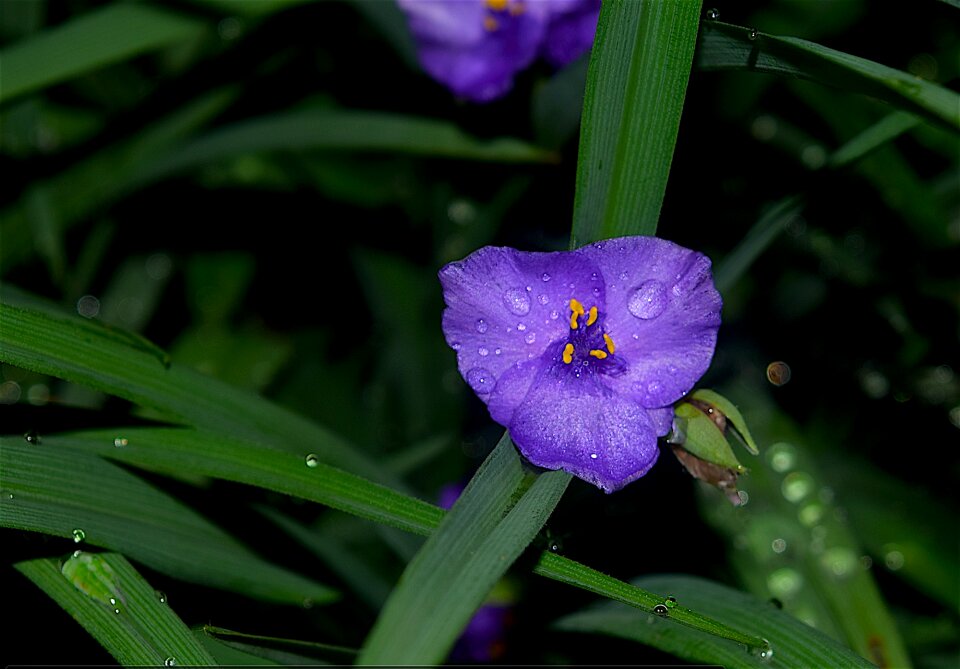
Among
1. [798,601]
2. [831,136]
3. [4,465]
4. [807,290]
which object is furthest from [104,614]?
[831,136]

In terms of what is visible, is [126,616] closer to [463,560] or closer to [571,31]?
[463,560]

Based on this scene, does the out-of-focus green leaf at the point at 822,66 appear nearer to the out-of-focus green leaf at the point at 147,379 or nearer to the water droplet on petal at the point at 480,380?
the water droplet on petal at the point at 480,380

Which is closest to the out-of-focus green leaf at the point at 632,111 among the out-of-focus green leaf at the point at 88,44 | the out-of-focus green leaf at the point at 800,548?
the out-of-focus green leaf at the point at 800,548

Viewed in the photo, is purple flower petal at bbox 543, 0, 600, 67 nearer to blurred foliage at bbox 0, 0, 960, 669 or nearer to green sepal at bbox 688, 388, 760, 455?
blurred foliage at bbox 0, 0, 960, 669

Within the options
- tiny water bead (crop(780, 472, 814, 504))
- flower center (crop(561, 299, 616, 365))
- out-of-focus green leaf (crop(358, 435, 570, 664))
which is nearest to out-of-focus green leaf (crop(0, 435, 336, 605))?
out-of-focus green leaf (crop(358, 435, 570, 664))

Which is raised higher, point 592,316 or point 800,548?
point 800,548

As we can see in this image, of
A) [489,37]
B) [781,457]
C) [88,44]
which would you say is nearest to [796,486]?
[781,457]
